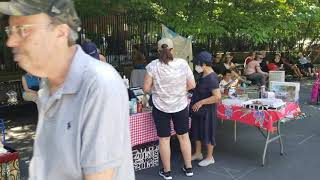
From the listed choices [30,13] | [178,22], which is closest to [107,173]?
[30,13]

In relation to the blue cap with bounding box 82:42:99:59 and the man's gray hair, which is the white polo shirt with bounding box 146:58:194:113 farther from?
the man's gray hair

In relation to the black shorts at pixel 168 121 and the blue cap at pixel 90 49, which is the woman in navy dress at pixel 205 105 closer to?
the black shorts at pixel 168 121

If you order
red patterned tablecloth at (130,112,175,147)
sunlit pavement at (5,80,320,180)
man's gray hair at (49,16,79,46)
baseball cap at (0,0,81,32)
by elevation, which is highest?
baseball cap at (0,0,81,32)

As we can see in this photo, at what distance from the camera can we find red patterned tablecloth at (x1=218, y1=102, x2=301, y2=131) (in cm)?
581

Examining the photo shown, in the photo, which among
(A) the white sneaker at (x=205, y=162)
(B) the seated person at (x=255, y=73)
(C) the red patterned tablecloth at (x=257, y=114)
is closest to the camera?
(C) the red patterned tablecloth at (x=257, y=114)

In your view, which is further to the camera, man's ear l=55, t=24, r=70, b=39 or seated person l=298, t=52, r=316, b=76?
seated person l=298, t=52, r=316, b=76

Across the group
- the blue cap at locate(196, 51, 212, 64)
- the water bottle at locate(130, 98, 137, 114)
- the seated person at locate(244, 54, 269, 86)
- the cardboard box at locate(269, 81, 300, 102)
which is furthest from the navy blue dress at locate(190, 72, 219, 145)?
the seated person at locate(244, 54, 269, 86)

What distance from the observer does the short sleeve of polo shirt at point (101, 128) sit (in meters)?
1.13

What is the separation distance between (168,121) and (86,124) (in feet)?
14.2

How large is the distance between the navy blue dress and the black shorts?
47 cm

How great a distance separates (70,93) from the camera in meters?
1.19

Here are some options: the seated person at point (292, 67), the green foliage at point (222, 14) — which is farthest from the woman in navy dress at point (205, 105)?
the seated person at point (292, 67)

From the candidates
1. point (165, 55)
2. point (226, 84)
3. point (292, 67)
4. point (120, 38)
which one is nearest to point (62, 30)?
point (165, 55)

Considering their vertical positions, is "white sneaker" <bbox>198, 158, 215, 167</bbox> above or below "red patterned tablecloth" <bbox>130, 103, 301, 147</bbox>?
below
